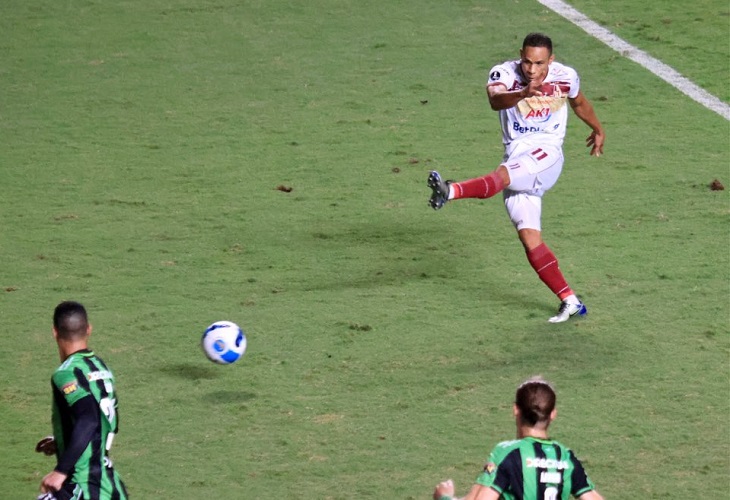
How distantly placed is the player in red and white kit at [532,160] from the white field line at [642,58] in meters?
4.85

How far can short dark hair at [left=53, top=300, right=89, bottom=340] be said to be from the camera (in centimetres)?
634

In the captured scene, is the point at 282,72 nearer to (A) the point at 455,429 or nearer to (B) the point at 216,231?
(B) the point at 216,231

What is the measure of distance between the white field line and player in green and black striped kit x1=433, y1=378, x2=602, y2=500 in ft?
30.3

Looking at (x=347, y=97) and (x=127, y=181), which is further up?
(x=347, y=97)

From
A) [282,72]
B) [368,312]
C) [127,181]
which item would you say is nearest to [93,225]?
[127,181]

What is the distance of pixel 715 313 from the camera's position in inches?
392

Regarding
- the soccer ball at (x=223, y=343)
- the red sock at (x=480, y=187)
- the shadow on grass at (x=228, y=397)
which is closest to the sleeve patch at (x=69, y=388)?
the soccer ball at (x=223, y=343)

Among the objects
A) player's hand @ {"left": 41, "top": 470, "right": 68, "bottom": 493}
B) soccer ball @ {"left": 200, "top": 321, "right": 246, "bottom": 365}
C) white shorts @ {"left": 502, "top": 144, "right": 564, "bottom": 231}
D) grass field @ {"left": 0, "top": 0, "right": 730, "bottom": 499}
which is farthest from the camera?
white shorts @ {"left": 502, "top": 144, "right": 564, "bottom": 231}

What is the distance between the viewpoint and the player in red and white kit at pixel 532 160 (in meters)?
9.45

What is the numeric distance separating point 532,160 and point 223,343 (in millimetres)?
2594

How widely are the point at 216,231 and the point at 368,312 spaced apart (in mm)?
2065

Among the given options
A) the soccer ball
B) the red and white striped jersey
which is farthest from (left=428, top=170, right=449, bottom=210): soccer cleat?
the soccer ball

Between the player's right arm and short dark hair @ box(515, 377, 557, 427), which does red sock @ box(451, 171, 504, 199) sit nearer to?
the player's right arm

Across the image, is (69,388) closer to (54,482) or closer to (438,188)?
(54,482)
